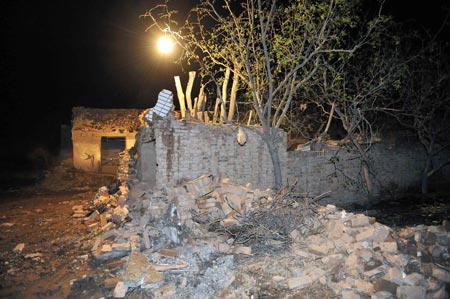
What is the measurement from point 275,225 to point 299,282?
1502mm

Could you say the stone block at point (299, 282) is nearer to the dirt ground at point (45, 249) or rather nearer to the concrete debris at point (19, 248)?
the dirt ground at point (45, 249)

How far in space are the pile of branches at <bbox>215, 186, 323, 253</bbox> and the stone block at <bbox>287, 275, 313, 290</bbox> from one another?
94 centimetres

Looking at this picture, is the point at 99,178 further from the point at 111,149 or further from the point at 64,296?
the point at 64,296

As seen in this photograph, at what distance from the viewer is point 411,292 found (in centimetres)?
465

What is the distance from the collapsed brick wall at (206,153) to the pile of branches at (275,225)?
6.65 feet

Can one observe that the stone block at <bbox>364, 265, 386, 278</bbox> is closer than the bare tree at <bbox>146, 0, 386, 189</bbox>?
Yes

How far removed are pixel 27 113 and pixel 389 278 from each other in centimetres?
3403

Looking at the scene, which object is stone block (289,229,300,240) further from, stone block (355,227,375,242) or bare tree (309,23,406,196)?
bare tree (309,23,406,196)

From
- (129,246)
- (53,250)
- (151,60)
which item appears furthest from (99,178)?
(151,60)

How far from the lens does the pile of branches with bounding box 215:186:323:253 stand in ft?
20.1

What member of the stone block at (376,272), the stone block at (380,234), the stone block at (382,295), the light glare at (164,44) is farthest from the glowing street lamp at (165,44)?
the stone block at (382,295)

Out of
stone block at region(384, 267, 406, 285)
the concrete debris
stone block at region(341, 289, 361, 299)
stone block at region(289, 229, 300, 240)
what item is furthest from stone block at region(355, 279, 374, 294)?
the concrete debris

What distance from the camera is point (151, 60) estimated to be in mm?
29875

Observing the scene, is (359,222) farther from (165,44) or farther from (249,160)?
(165,44)
